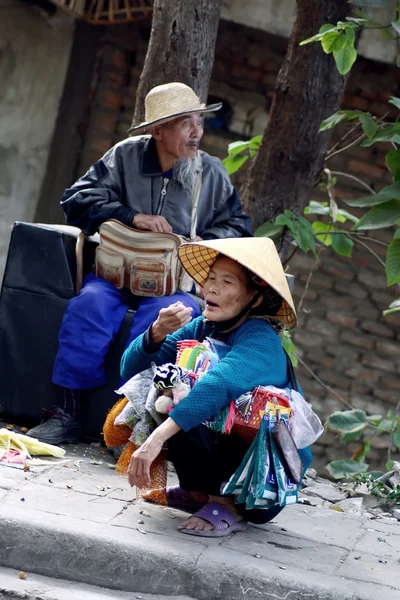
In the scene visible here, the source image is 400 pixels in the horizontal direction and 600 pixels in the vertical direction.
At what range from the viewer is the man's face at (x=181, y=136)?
475 centimetres

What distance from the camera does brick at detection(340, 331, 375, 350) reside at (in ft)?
25.6

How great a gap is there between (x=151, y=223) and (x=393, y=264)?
1.09 m

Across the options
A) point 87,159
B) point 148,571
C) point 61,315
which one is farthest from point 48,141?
point 148,571

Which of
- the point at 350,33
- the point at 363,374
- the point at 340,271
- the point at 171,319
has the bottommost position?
the point at 363,374

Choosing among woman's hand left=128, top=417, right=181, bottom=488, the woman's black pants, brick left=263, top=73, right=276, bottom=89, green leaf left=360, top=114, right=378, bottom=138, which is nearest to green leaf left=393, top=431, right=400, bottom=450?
green leaf left=360, top=114, right=378, bottom=138

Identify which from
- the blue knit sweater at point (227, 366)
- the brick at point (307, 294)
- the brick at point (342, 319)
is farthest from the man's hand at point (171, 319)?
the brick at point (342, 319)

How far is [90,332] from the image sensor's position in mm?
4504

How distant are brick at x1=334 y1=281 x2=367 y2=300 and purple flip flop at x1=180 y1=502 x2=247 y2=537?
438 centimetres

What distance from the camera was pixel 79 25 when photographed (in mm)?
7520

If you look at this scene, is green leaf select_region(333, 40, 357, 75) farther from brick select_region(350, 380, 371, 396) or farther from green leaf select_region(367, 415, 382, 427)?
brick select_region(350, 380, 371, 396)

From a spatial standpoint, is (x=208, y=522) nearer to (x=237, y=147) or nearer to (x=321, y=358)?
(x=237, y=147)

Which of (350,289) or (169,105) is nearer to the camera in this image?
(169,105)

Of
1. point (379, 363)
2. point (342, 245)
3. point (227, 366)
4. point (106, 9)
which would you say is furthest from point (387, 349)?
point (227, 366)

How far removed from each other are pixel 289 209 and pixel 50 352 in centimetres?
184
